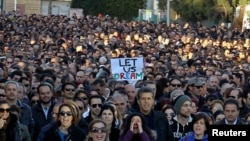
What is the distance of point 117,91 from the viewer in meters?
12.8

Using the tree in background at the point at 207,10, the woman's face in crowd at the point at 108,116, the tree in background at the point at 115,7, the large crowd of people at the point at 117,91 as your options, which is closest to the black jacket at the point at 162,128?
the large crowd of people at the point at 117,91

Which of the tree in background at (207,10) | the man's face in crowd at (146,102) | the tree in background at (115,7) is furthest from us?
the tree in background at (115,7)

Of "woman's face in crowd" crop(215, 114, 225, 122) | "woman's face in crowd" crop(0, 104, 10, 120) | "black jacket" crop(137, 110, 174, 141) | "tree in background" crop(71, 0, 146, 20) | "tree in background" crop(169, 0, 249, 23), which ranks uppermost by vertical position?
"tree in background" crop(71, 0, 146, 20)

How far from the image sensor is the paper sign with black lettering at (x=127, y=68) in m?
16.0

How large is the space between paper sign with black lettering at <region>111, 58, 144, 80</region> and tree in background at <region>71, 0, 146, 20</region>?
47.4 meters

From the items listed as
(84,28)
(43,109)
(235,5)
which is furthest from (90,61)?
(235,5)

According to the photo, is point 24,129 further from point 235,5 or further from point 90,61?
point 235,5

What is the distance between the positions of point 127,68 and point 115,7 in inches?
1907

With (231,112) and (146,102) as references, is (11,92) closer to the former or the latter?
(146,102)

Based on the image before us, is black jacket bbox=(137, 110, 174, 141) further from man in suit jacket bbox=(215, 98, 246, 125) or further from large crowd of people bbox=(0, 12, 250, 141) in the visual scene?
man in suit jacket bbox=(215, 98, 246, 125)

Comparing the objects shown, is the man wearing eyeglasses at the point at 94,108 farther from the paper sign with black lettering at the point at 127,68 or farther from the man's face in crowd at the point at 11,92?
the paper sign with black lettering at the point at 127,68

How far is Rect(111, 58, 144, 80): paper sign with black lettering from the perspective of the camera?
52.6ft

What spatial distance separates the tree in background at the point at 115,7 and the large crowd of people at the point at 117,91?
3012 cm

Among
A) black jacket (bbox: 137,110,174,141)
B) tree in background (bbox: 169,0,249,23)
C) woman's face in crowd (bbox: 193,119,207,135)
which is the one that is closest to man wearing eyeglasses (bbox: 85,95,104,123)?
black jacket (bbox: 137,110,174,141)
